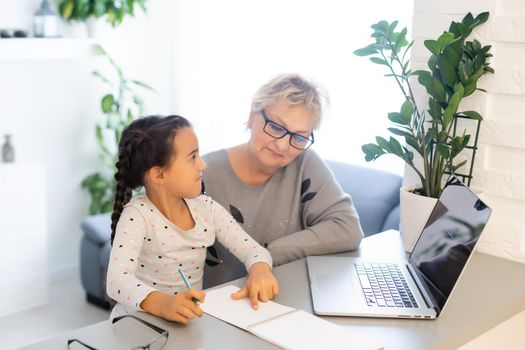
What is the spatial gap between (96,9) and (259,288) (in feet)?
8.56

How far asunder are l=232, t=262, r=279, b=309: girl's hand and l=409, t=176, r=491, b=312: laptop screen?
0.36m

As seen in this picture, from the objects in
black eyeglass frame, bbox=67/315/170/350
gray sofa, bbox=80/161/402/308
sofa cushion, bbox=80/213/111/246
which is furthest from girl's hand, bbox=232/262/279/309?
sofa cushion, bbox=80/213/111/246

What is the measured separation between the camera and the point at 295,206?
2180 mm

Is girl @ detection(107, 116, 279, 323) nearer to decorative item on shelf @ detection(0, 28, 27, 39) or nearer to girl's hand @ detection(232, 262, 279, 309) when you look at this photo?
girl's hand @ detection(232, 262, 279, 309)

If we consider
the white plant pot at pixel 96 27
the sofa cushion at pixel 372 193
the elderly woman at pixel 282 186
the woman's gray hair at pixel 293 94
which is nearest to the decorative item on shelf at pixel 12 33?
the white plant pot at pixel 96 27

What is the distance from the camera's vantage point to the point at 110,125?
13.2 feet

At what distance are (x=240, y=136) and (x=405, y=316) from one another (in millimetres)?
2515

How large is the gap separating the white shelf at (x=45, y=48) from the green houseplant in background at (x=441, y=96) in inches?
81.9

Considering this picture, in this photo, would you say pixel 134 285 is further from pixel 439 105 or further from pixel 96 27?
pixel 96 27

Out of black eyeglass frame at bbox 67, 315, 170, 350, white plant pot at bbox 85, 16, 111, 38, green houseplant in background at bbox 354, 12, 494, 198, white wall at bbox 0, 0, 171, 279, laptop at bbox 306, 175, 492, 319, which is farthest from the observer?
white plant pot at bbox 85, 16, 111, 38

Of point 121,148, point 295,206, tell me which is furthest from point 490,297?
point 121,148

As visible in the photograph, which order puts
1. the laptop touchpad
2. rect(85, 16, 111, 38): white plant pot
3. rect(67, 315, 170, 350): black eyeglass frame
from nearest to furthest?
rect(67, 315, 170, 350): black eyeglass frame
the laptop touchpad
rect(85, 16, 111, 38): white plant pot

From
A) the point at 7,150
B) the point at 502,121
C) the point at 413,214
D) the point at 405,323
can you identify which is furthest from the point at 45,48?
the point at 405,323

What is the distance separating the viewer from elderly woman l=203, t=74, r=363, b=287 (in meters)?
2.04
